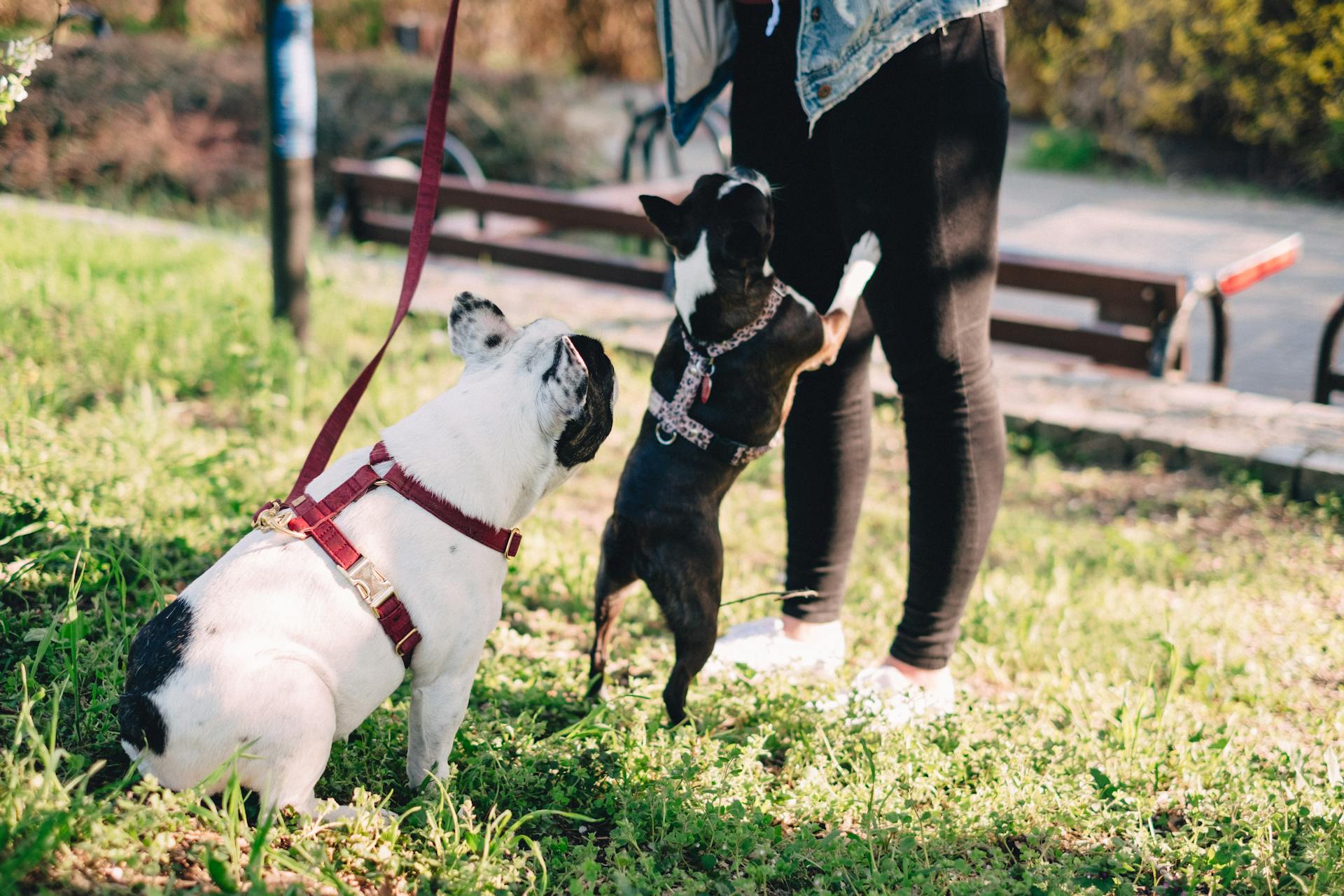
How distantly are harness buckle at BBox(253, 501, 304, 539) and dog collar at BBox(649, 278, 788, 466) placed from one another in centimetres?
88

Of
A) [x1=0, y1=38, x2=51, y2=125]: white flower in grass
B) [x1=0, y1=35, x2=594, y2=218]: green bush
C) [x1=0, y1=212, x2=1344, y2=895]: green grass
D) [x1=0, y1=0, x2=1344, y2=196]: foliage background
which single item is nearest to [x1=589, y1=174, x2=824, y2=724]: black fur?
[x1=0, y1=212, x2=1344, y2=895]: green grass

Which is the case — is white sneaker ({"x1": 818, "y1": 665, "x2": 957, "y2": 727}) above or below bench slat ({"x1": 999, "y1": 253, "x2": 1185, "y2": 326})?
below

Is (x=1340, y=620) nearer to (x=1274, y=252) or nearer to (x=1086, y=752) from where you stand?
(x=1086, y=752)

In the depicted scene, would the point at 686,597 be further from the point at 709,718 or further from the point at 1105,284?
the point at 1105,284

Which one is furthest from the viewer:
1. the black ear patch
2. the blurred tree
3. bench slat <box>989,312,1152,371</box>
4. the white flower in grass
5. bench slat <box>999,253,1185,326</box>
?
the blurred tree

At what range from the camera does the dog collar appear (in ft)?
8.68

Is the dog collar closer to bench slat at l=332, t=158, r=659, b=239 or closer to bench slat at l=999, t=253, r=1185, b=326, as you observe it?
bench slat at l=999, t=253, r=1185, b=326

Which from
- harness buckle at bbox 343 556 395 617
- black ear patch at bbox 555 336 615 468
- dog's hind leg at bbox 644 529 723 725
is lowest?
dog's hind leg at bbox 644 529 723 725

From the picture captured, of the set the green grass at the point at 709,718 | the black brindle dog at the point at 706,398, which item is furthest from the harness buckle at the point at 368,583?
the black brindle dog at the point at 706,398

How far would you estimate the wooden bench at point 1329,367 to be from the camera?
5.32m

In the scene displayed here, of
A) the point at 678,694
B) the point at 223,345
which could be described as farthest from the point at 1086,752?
the point at 223,345

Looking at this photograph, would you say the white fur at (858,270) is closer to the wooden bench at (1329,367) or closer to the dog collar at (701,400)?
the dog collar at (701,400)

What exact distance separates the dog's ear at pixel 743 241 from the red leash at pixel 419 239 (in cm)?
68

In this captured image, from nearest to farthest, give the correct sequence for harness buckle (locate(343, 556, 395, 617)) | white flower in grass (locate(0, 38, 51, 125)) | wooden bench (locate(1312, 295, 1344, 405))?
harness buckle (locate(343, 556, 395, 617)), white flower in grass (locate(0, 38, 51, 125)), wooden bench (locate(1312, 295, 1344, 405))
